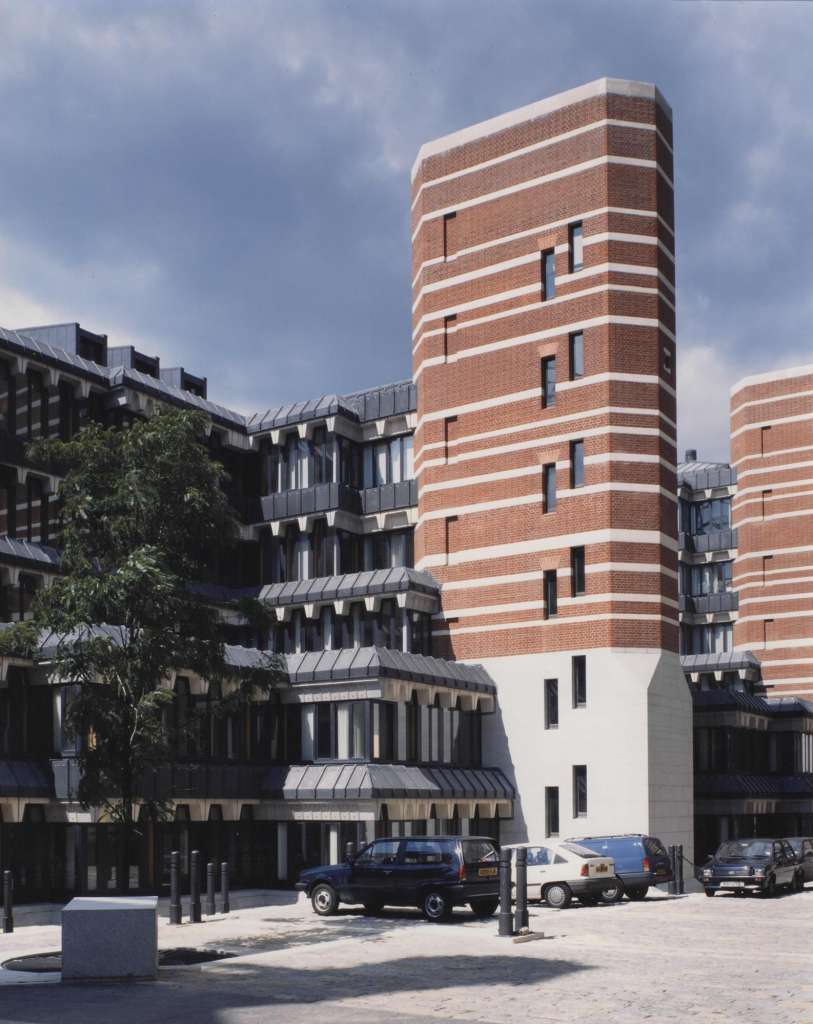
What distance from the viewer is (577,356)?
4944cm

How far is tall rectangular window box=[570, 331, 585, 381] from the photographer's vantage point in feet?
161

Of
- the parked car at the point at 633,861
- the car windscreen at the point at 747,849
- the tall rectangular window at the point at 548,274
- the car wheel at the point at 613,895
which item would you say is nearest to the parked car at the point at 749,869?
the car windscreen at the point at 747,849

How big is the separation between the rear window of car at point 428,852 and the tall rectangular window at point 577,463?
19.5 m

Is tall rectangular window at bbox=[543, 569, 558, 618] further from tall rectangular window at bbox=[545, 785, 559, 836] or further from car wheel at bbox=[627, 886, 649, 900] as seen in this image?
car wheel at bbox=[627, 886, 649, 900]

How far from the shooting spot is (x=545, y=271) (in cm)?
5069

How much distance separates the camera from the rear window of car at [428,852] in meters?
31.6

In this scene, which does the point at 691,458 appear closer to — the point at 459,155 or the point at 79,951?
the point at 459,155

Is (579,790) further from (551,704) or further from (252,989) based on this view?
(252,989)

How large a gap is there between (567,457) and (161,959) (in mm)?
27988

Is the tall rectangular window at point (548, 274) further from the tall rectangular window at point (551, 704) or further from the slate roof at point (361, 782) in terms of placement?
the slate roof at point (361, 782)

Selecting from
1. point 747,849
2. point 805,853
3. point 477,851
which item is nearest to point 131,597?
point 477,851

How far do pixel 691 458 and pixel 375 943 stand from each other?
68.0 meters

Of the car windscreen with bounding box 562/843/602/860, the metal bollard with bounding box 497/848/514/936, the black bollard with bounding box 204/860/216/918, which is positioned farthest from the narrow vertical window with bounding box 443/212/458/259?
the metal bollard with bounding box 497/848/514/936

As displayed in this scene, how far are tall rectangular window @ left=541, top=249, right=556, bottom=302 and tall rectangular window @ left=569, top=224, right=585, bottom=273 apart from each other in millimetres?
706
